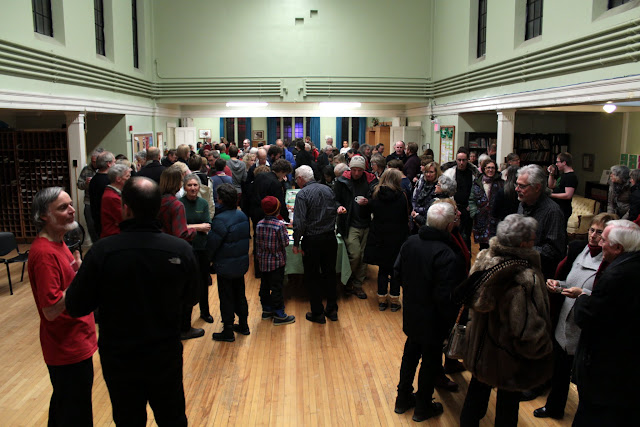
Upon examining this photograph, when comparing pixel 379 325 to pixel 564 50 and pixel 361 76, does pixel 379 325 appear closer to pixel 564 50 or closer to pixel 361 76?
pixel 564 50

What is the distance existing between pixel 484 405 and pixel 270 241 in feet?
9.30

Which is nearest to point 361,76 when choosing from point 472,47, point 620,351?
point 472,47

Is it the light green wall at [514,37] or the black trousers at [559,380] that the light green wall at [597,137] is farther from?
the black trousers at [559,380]

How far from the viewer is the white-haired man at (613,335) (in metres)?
2.75

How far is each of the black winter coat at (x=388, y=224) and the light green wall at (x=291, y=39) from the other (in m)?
8.77

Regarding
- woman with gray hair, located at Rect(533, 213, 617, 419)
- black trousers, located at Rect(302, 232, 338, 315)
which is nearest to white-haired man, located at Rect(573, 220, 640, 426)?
woman with gray hair, located at Rect(533, 213, 617, 419)

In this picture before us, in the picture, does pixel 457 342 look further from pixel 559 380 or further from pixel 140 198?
pixel 140 198

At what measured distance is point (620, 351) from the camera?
110 inches

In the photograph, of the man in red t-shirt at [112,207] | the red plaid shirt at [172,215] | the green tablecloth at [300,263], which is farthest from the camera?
the green tablecloth at [300,263]

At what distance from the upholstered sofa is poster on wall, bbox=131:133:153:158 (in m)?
9.39

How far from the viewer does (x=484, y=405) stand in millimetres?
3465

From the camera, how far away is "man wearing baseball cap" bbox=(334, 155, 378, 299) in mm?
6410

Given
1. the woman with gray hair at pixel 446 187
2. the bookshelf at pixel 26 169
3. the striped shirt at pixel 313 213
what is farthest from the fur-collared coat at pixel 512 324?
the bookshelf at pixel 26 169

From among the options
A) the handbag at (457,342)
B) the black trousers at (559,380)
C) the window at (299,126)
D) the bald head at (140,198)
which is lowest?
the black trousers at (559,380)
